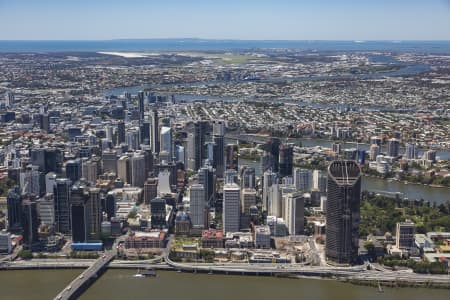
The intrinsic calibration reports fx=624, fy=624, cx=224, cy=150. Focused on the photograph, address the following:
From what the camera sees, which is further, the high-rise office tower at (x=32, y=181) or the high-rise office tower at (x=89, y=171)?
the high-rise office tower at (x=89, y=171)

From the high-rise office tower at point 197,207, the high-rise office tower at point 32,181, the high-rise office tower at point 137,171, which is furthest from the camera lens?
the high-rise office tower at point 137,171

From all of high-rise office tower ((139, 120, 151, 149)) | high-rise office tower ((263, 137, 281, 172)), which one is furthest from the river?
high-rise office tower ((139, 120, 151, 149))

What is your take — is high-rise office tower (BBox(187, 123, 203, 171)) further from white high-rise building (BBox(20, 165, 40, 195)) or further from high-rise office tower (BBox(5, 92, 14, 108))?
high-rise office tower (BBox(5, 92, 14, 108))

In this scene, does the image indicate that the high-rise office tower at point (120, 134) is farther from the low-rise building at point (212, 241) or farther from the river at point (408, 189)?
the low-rise building at point (212, 241)

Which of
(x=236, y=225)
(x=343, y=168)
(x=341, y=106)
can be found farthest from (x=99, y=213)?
(x=341, y=106)

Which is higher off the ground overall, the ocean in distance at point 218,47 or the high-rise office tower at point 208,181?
the ocean in distance at point 218,47

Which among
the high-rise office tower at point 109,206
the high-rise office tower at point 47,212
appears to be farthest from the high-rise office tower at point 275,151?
the high-rise office tower at point 47,212

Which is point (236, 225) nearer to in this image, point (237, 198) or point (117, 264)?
point (237, 198)
